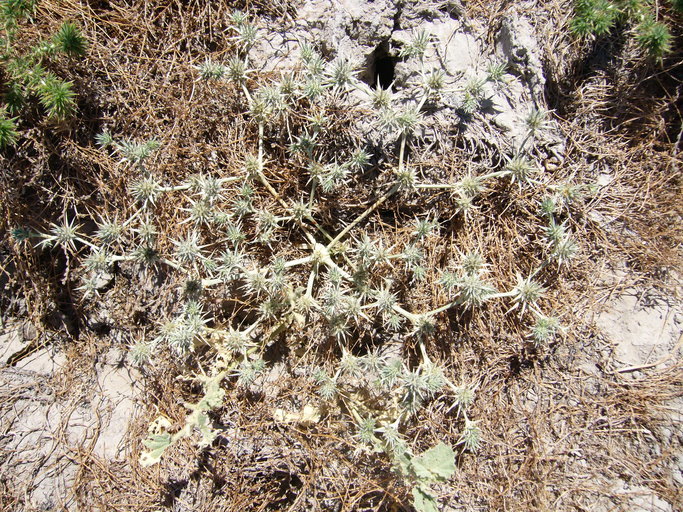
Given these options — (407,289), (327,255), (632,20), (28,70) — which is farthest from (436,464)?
(28,70)

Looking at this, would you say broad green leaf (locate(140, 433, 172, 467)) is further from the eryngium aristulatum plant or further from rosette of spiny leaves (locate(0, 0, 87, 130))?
rosette of spiny leaves (locate(0, 0, 87, 130))

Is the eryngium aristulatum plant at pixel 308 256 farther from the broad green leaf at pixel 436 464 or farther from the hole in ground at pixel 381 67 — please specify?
the hole in ground at pixel 381 67

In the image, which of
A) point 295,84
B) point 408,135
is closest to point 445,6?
point 408,135

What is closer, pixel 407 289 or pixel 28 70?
pixel 28 70

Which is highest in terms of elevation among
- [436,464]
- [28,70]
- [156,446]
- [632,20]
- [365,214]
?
[632,20]

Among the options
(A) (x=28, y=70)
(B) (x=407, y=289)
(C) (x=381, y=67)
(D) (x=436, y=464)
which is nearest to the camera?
(D) (x=436, y=464)

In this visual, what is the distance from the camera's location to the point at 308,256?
3219mm

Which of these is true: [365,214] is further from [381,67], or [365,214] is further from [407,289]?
[381,67]

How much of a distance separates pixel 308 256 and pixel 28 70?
7.36 ft

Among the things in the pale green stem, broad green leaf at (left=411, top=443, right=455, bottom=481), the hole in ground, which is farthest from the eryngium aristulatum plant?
the hole in ground

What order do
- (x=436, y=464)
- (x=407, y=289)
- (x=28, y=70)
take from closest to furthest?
(x=436, y=464) < (x=28, y=70) < (x=407, y=289)

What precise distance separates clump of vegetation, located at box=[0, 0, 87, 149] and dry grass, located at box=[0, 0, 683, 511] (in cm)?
16

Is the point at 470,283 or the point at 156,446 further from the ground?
the point at 470,283

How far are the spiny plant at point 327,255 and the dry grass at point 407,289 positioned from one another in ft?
0.30
